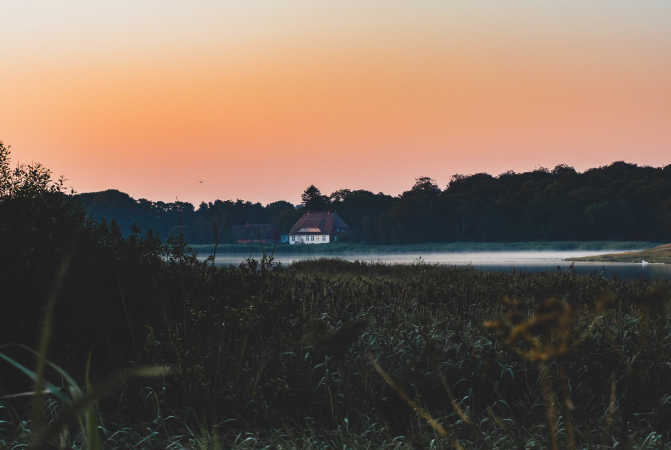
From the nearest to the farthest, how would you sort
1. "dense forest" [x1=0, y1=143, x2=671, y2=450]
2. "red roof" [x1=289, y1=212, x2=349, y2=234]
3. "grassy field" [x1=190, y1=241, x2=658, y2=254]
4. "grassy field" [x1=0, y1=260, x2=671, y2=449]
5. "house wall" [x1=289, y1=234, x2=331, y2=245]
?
"grassy field" [x1=0, y1=260, x2=671, y2=449] < "dense forest" [x1=0, y1=143, x2=671, y2=450] < "grassy field" [x1=190, y1=241, x2=658, y2=254] < "house wall" [x1=289, y1=234, x2=331, y2=245] < "red roof" [x1=289, y1=212, x2=349, y2=234]

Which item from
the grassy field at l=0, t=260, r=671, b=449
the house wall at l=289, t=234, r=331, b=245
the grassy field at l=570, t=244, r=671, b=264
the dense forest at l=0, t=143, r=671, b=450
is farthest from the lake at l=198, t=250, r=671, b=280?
the house wall at l=289, t=234, r=331, b=245

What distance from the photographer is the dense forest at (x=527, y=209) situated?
305 feet

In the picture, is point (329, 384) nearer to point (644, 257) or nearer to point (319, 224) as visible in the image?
point (644, 257)

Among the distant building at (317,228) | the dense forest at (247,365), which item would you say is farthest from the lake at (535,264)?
the distant building at (317,228)

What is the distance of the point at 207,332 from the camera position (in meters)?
8.23

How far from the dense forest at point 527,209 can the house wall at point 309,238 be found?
5819mm

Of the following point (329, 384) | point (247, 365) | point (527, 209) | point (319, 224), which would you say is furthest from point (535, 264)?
point (319, 224)

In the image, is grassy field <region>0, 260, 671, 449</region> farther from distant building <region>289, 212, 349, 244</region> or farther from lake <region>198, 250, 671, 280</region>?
distant building <region>289, 212, 349, 244</region>

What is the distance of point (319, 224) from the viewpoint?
5354 inches

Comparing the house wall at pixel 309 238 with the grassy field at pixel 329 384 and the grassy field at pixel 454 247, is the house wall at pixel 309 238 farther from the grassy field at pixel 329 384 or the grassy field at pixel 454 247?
the grassy field at pixel 329 384

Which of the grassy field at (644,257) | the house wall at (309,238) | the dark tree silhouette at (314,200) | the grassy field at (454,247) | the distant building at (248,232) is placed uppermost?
the dark tree silhouette at (314,200)

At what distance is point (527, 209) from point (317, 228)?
4663 cm

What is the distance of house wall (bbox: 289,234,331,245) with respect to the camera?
13412cm

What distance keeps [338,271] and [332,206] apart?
120 meters
